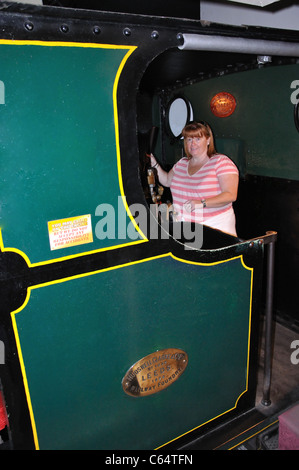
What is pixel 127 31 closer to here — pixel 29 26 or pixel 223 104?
pixel 29 26

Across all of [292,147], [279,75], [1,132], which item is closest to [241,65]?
[279,75]

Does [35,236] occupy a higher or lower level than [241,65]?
lower

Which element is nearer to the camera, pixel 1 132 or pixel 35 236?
pixel 1 132

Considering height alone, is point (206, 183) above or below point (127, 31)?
below

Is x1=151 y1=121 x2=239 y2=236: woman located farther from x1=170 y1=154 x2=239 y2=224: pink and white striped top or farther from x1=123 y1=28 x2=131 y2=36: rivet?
x1=123 y1=28 x2=131 y2=36: rivet

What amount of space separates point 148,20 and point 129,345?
Answer: 1425mm

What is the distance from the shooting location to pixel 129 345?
5.49 feet

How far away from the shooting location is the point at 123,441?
1.77 m

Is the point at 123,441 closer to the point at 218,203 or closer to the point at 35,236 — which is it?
the point at 35,236

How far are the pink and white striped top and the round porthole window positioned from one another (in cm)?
195

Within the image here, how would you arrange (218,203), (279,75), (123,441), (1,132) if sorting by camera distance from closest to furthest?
(1,132) → (123,441) → (218,203) → (279,75)

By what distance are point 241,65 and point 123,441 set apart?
323cm

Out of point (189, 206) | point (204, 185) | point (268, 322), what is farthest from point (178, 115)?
point (268, 322)

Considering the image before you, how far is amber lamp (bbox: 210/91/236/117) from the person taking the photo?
11.8ft
